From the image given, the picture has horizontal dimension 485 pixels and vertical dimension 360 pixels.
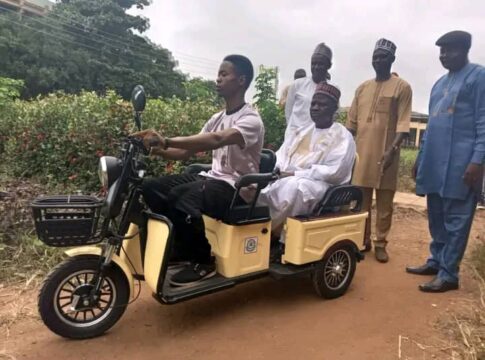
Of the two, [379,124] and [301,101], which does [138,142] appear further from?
[379,124]

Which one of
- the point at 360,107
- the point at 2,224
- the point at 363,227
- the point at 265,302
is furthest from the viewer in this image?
the point at 360,107

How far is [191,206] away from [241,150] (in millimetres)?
556

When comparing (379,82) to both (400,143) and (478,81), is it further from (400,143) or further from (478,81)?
(478,81)

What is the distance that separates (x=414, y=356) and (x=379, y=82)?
277 centimetres

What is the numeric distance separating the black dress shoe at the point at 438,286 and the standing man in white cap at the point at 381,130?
80 cm

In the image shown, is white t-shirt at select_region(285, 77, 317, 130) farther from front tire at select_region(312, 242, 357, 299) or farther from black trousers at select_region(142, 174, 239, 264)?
black trousers at select_region(142, 174, 239, 264)

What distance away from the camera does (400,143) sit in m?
4.47

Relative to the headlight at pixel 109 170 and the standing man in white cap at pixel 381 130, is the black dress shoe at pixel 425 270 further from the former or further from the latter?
the headlight at pixel 109 170

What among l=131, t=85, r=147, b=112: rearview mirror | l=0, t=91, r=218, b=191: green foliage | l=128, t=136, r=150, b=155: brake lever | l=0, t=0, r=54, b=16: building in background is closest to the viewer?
l=131, t=85, r=147, b=112: rearview mirror

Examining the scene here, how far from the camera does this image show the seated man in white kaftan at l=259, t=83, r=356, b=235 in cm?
359

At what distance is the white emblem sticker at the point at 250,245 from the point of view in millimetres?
3252

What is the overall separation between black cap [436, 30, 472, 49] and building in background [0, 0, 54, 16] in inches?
1077

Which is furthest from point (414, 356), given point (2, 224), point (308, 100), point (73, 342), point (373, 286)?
point (2, 224)

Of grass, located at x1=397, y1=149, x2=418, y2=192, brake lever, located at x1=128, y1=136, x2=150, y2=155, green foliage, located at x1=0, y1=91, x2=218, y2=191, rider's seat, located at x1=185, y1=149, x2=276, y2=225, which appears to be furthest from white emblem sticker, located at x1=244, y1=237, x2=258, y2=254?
grass, located at x1=397, y1=149, x2=418, y2=192
